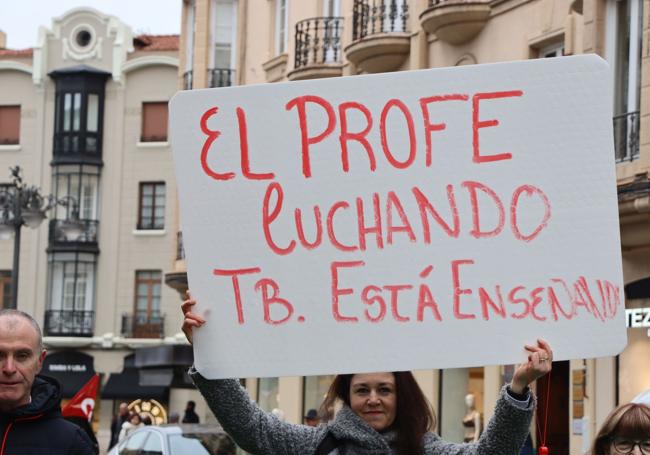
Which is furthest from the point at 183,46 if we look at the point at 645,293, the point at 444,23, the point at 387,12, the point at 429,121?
the point at 429,121

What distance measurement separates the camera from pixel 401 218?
5277mm

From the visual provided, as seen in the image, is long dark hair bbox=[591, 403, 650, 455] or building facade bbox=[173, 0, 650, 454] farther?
building facade bbox=[173, 0, 650, 454]

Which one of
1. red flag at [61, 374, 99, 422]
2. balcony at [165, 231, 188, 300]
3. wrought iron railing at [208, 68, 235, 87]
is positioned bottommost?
red flag at [61, 374, 99, 422]

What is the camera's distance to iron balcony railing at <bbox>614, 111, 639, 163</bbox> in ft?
61.6

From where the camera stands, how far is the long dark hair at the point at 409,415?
16.4 feet

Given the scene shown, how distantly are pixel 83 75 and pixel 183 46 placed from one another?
58.9ft

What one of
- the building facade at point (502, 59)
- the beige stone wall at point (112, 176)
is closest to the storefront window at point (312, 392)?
the building facade at point (502, 59)

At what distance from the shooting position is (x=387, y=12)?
1043 inches

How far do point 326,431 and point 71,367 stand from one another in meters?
51.2

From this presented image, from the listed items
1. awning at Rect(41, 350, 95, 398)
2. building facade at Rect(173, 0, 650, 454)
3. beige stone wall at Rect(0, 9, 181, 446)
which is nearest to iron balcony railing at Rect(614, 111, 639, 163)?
building facade at Rect(173, 0, 650, 454)

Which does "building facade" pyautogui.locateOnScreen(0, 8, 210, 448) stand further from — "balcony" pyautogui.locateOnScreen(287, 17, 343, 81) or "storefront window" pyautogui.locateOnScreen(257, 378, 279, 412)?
"balcony" pyautogui.locateOnScreen(287, 17, 343, 81)

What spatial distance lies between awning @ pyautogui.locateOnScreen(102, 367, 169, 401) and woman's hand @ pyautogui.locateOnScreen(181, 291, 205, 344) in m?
47.3

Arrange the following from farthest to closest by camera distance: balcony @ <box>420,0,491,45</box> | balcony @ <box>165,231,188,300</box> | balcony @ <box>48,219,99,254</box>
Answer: balcony @ <box>48,219,99,254</box>, balcony @ <box>165,231,188,300</box>, balcony @ <box>420,0,491,45</box>

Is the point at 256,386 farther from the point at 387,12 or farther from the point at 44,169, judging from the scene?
the point at 44,169
